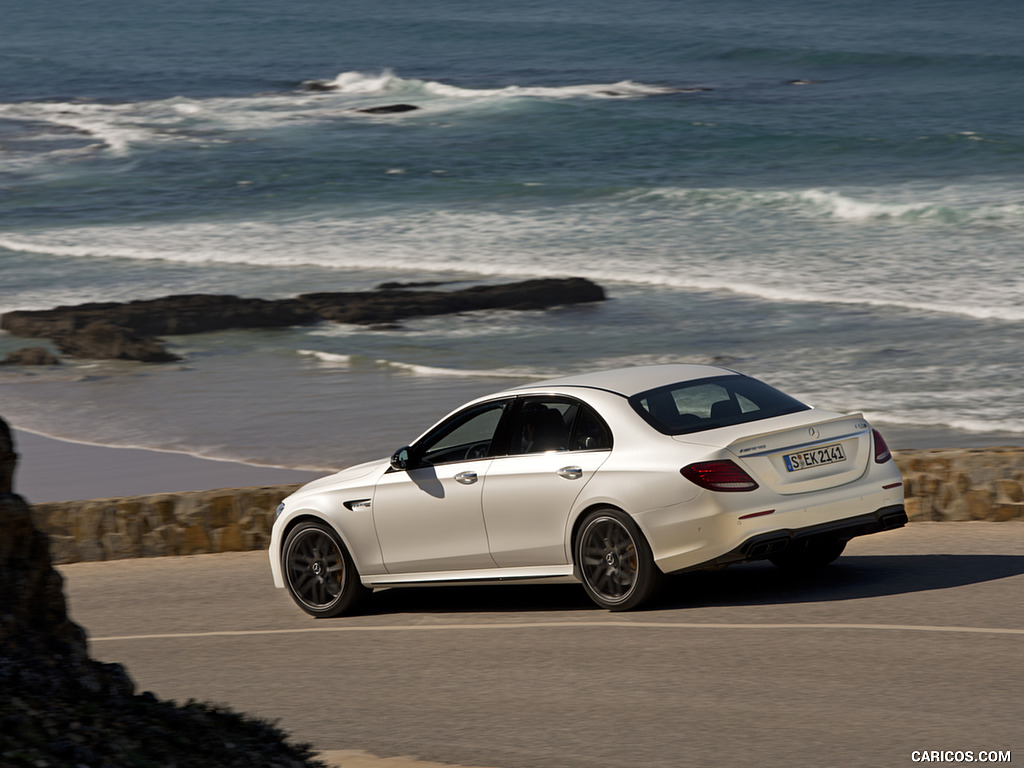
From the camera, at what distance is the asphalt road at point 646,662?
259 inches

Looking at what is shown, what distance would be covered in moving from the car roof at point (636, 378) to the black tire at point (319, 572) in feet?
5.80

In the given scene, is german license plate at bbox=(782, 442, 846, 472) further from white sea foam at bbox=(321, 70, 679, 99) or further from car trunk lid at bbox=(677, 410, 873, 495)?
white sea foam at bbox=(321, 70, 679, 99)

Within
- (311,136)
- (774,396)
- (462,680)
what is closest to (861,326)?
(774,396)

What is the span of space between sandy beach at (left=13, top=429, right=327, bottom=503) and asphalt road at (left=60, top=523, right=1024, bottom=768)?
152 inches

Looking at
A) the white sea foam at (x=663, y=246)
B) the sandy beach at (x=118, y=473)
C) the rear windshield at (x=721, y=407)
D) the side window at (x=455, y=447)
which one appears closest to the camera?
the rear windshield at (x=721, y=407)

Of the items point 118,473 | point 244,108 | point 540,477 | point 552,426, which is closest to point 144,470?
point 118,473

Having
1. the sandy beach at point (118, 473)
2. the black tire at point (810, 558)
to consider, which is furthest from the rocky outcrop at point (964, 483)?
the sandy beach at point (118, 473)

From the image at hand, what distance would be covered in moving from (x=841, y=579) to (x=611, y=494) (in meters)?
1.92

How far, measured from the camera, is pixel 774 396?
9539mm

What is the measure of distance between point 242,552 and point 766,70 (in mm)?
68890

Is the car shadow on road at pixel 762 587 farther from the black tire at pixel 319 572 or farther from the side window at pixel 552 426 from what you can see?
the side window at pixel 552 426

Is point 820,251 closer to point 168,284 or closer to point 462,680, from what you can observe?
point 168,284

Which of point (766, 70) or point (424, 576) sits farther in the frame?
point (766, 70)

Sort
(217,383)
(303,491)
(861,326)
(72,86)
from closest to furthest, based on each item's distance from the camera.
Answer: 1. (303,491)
2. (217,383)
3. (861,326)
4. (72,86)
